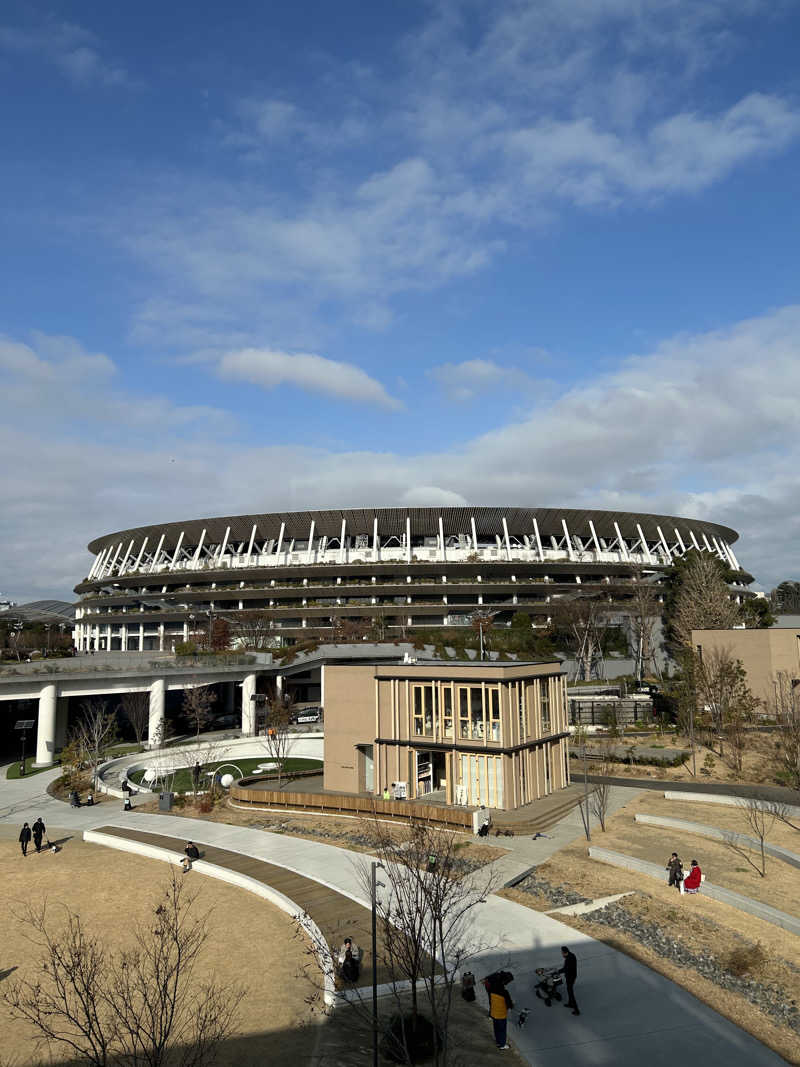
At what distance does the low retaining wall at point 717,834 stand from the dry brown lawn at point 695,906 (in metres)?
0.39

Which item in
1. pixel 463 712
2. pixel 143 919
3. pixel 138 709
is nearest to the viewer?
pixel 143 919

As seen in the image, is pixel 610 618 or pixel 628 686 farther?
pixel 610 618

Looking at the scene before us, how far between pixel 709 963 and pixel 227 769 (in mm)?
37078

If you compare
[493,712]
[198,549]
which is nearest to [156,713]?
[493,712]

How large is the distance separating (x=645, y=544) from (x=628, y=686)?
4044cm

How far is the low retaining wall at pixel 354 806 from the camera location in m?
30.2

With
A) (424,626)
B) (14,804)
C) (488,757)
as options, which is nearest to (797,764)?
(488,757)

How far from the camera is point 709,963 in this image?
58.2ft

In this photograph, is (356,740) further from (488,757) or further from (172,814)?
(172,814)

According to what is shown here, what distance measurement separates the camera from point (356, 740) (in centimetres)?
3619

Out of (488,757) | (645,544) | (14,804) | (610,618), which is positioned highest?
(645,544)

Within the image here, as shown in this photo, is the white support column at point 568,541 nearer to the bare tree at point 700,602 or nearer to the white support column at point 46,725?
the bare tree at point 700,602

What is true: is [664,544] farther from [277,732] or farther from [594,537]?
[277,732]

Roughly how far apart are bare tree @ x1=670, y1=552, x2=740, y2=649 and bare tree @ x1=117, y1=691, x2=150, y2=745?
4996 cm
